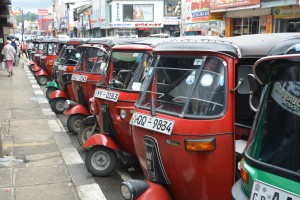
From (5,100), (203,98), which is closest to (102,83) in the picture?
(203,98)

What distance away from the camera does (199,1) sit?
2269cm

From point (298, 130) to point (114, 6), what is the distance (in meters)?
45.7

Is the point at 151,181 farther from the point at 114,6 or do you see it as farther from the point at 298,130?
the point at 114,6

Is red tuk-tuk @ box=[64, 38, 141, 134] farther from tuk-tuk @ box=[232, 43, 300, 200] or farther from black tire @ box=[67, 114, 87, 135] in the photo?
tuk-tuk @ box=[232, 43, 300, 200]

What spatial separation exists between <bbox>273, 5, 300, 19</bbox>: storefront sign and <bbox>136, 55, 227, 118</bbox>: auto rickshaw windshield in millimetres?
11803

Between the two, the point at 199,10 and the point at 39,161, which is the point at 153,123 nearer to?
the point at 39,161

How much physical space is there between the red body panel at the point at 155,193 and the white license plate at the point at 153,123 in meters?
0.55

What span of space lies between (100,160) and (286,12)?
→ 11.9 m

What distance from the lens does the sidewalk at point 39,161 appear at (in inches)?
207

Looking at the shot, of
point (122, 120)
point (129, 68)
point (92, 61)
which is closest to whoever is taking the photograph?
point (122, 120)

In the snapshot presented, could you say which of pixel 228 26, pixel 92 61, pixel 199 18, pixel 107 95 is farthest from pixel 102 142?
pixel 199 18

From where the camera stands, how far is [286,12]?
14977 millimetres

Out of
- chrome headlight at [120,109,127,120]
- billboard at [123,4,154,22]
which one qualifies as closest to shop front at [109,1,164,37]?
billboard at [123,4,154,22]

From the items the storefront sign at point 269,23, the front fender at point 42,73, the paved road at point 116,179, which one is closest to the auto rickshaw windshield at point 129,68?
the paved road at point 116,179
